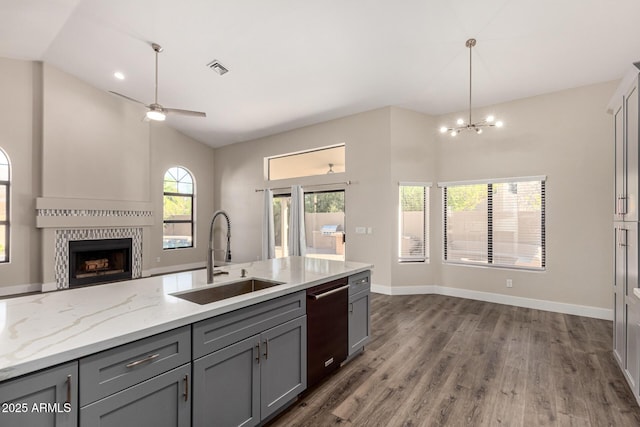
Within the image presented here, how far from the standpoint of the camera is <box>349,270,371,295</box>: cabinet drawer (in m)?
2.68

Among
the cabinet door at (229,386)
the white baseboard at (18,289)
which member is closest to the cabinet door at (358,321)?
the cabinet door at (229,386)

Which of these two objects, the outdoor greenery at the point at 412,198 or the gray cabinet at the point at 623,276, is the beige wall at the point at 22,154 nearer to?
the outdoor greenery at the point at 412,198

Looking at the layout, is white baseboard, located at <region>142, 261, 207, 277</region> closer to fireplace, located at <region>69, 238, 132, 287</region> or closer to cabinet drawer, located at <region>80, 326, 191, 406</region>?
fireplace, located at <region>69, 238, 132, 287</region>

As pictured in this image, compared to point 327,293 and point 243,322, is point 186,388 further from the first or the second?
point 327,293

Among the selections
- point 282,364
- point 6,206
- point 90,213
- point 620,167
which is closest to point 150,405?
point 282,364

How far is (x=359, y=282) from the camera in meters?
2.80

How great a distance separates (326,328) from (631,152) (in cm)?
276

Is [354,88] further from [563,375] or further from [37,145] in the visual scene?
[37,145]

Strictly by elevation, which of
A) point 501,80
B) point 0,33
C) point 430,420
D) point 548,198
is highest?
point 0,33

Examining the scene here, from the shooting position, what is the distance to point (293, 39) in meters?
3.64

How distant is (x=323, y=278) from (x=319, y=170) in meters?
4.14

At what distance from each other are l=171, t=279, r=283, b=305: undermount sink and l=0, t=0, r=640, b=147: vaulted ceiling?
2872 millimetres

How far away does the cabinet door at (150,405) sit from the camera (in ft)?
3.75

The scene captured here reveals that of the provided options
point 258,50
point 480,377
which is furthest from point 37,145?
point 480,377
